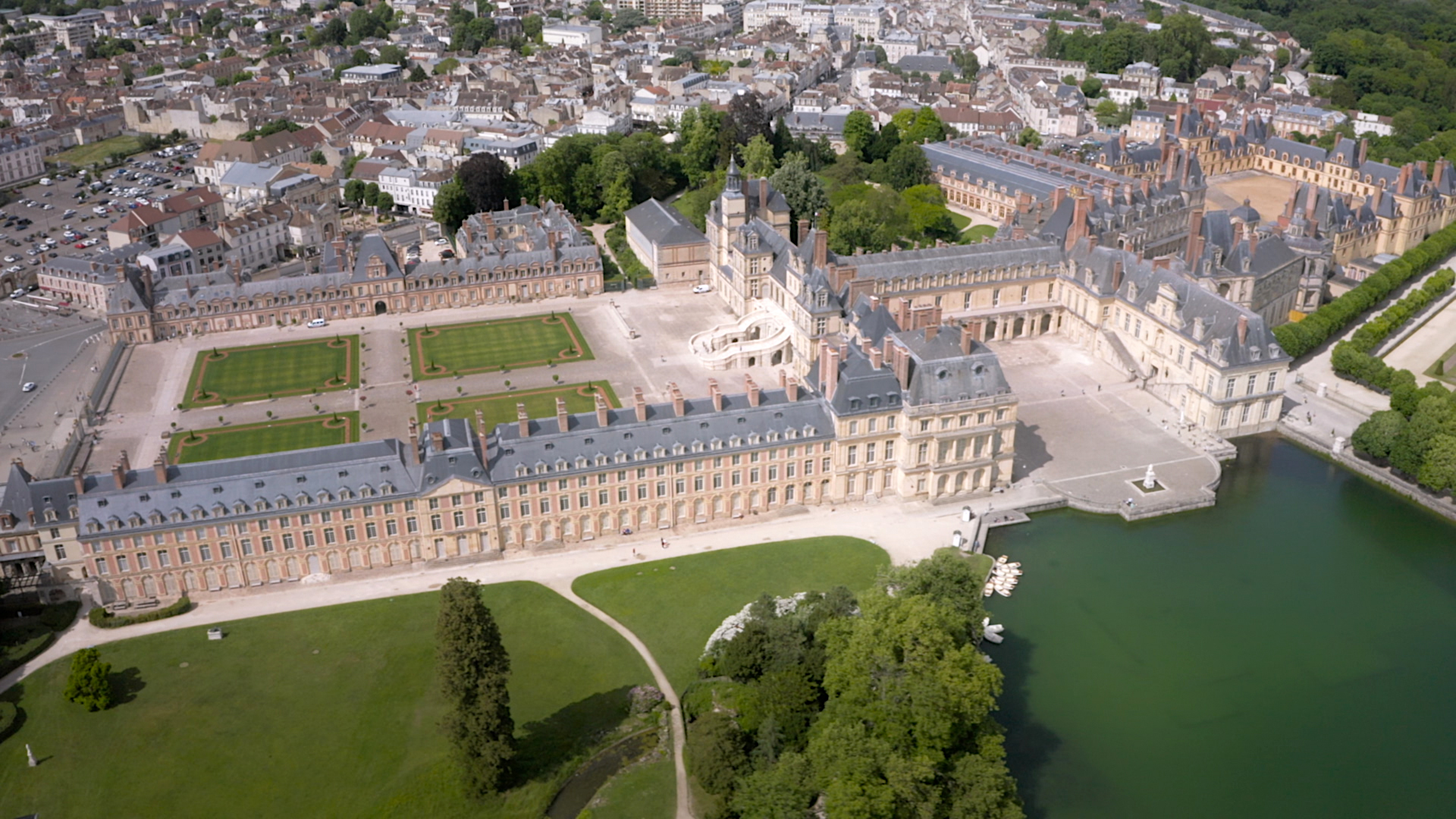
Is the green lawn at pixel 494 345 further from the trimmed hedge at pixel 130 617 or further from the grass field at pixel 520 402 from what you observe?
the trimmed hedge at pixel 130 617

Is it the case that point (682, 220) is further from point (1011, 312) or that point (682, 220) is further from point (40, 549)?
point (40, 549)

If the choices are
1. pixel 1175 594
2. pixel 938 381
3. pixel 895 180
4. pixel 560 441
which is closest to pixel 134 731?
pixel 560 441

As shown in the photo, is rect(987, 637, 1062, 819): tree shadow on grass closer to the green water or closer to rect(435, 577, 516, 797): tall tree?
the green water

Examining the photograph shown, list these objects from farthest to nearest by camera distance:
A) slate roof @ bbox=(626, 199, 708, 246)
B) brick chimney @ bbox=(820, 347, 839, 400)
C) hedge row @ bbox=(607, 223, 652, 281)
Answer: hedge row @ bbox=(607, 223, 652, 281) → slate roof @ bbox=(626, 199, 708, 246) → brick chimney @ bbox=(820, 347, 839, 400)

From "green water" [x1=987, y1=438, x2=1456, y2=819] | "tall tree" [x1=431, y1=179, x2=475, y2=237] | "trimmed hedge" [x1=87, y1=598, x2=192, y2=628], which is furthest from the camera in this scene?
"tall tree" [x1=431, y1=179, x2=475, y2=237]

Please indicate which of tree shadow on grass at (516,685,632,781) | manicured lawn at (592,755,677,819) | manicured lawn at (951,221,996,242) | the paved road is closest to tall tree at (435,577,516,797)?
tree shadow on grass at (516,685,632,781)

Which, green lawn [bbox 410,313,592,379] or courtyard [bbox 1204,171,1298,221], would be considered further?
courtyard [bbox 1204,171,1298,221]

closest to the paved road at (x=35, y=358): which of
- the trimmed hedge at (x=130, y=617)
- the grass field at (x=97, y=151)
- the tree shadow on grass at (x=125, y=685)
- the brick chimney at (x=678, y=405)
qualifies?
the trimmed hedge at (x=130, y=617)
